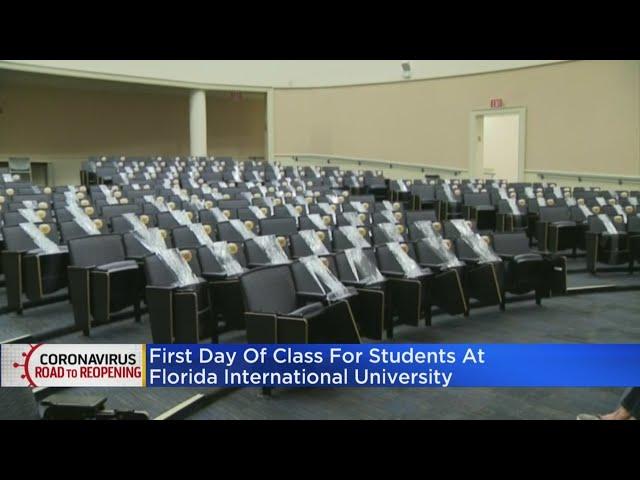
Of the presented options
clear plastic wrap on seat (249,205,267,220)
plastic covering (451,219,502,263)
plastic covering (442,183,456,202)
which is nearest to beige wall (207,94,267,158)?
plastic covering (442,183,456,202)

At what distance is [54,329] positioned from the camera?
4.28 metres

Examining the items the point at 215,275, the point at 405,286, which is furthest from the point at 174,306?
the point at 405,286

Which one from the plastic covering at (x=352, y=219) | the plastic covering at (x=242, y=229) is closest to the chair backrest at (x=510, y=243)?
the plastic covering at (x=352, y=219)

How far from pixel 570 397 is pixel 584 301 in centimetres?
250

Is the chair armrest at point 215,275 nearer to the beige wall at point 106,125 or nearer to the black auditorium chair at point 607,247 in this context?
the black auditorium chair at point 607,247

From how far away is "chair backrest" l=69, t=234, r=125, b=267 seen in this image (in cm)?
459

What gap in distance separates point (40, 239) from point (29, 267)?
0.40 m

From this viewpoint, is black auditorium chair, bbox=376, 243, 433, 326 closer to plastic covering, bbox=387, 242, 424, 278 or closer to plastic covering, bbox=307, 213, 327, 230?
plastic covering, bbox=387, 242, 424, 278

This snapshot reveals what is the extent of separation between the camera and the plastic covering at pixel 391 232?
5.79 m

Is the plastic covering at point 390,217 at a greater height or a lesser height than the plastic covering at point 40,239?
greater

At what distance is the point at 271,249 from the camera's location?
493 centimetres

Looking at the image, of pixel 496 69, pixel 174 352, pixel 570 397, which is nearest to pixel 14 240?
pixel 174 352

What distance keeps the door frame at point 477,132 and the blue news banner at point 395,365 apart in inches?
427
